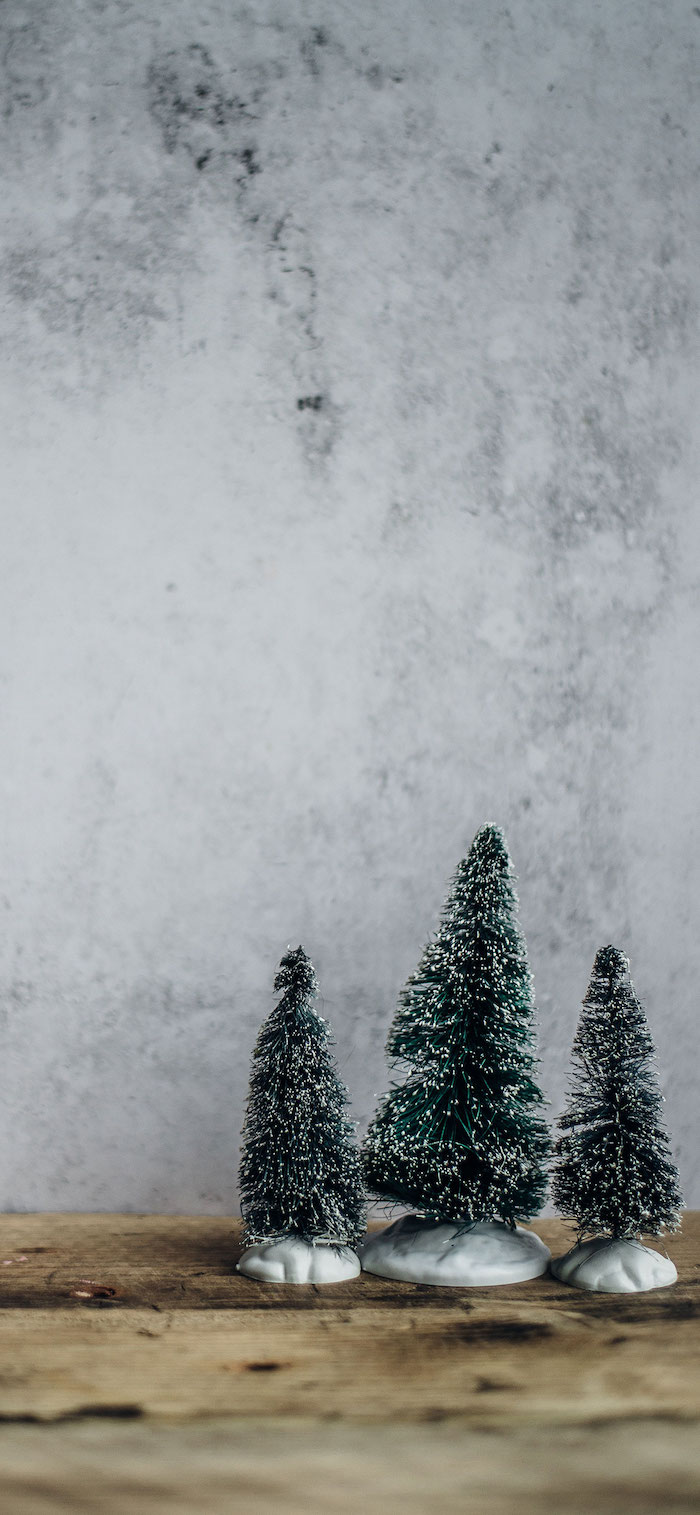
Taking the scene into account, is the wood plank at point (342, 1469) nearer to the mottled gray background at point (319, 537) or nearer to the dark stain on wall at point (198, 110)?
the mottled gray background at point (319, 537)

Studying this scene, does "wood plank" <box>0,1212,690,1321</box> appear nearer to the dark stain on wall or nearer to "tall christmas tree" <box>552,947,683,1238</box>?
"tall christmas tree" <box>552,947,683,1238</box>

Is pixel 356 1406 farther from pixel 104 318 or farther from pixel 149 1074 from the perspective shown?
pixel 104 318

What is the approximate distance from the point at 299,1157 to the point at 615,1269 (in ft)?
0.85

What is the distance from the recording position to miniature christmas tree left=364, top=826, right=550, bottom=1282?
2.74ft

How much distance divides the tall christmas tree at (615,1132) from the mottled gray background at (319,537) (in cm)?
21

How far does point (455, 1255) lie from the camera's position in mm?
829

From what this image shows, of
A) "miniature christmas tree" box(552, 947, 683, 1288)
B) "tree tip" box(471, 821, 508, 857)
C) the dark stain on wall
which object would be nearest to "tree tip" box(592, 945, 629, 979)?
"miniature christmas tree" box(552, 947, 683, 1288)

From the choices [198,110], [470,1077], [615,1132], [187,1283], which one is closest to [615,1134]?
[615,1132]

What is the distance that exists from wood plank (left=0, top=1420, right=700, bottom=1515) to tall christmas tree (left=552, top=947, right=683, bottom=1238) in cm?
24

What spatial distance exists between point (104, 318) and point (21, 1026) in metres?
0.71

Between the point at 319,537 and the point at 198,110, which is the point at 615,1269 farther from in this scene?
the point at 198,110

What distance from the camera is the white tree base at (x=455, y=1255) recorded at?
82 centimetres

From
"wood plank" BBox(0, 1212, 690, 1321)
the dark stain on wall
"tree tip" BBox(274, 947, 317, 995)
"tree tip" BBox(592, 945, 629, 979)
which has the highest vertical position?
the dark stain on wall

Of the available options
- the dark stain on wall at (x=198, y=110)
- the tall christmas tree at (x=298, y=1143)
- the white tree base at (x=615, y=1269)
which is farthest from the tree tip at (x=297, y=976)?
the dark stain on wall at (x=198, y=110)
